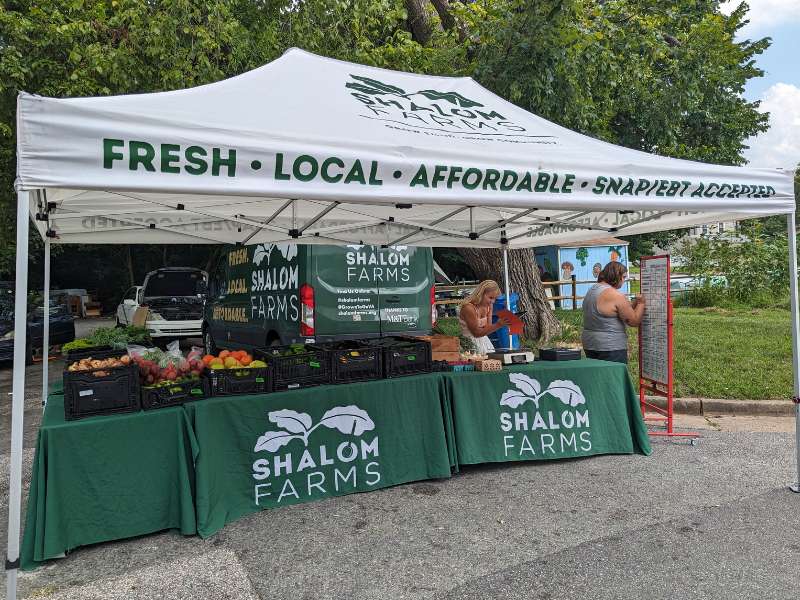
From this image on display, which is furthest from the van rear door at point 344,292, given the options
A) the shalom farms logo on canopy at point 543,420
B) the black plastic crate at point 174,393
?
the black plastic crate at point 174,393

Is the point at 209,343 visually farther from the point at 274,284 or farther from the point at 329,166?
the point at 329,166

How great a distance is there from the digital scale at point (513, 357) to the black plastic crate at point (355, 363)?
1.13m

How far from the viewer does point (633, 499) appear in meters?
4.43

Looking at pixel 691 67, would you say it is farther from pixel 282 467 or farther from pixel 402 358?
pixel 282 467

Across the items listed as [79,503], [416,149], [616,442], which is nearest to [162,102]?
[416,149]

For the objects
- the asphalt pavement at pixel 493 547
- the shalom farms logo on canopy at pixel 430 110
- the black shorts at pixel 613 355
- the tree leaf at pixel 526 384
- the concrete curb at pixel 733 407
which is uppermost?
the shalom farms logo on canopy at pixel 430 110

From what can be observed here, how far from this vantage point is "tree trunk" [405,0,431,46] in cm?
1135

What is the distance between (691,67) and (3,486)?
11.5 metres

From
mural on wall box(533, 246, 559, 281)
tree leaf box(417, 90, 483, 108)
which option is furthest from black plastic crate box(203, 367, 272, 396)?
mural on wall box(533, 246, 559, 281)

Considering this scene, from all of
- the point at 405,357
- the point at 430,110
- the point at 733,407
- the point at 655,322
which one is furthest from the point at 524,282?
the point at 430,110

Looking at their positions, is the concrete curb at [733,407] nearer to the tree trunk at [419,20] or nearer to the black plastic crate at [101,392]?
the black plastic crate at [101,392]

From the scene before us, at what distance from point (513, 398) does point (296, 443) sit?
6.30 ft

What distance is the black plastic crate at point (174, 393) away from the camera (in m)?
4.02

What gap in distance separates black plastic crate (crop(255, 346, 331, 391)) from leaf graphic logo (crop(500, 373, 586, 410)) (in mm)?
1591
